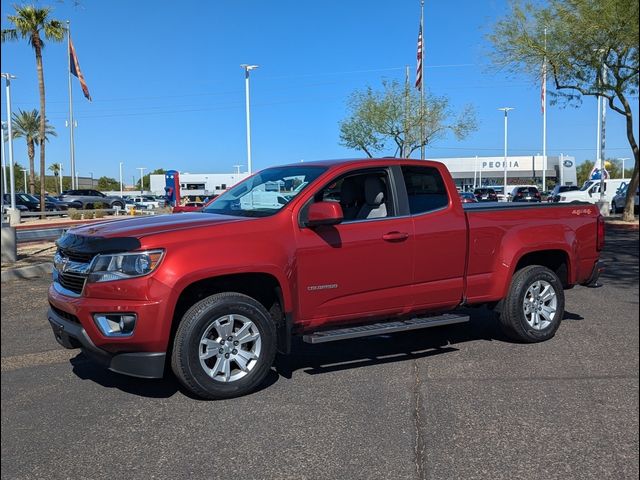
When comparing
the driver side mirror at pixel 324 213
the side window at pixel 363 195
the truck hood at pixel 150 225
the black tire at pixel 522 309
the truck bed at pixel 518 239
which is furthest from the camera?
the black tire at pixel 522 309

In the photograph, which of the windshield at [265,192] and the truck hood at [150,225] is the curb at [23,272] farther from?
the windshield at [265,192]

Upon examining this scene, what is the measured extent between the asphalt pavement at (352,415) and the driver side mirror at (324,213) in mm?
1332

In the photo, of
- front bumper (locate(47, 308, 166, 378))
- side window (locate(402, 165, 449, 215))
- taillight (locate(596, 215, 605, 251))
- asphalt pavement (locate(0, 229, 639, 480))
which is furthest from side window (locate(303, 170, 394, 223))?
taillight (locate(596, 215, 605, 251))

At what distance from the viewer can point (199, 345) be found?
164 inches

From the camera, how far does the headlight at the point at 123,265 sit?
151 inches

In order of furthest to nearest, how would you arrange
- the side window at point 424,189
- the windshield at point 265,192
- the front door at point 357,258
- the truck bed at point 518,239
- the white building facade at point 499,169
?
the white building facade at point 499,169 < the truck bed at point 518,239 < the side window at point 424,189 < the windshield at point 265,192 < the front door at point 357,258

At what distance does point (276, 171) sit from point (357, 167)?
867 millimetres

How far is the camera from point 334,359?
5402 millimetres

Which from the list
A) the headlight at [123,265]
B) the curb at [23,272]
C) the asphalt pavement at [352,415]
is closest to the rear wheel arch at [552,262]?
the asphalt pavement at [352,415]

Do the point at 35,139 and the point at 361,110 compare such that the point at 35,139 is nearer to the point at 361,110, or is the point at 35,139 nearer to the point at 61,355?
the point at 361,110

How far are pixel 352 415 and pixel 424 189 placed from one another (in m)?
2.34

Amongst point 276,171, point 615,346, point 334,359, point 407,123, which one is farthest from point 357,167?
point 407,123

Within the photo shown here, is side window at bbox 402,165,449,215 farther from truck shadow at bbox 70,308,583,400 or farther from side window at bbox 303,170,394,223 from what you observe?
truck shadow at bbox 70,308,583,400

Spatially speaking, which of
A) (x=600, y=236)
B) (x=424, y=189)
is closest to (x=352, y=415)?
(x=424, y=189)
